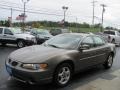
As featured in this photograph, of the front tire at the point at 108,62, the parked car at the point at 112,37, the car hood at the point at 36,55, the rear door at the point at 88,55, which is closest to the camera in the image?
the car hood at the point at 36,55

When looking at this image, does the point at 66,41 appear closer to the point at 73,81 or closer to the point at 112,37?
the point at 73,81

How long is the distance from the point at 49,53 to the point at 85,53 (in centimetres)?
143

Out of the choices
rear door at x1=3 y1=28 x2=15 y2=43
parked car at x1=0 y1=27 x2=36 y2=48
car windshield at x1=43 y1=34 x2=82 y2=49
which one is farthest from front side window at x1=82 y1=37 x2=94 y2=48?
rear door at x1=3 y1=28 x2=15 y2=43

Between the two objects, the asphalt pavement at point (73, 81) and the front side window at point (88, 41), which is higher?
the front side window at point (88, 41)

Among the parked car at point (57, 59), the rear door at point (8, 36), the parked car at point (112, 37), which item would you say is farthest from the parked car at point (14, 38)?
the parked car at point (57, 59)

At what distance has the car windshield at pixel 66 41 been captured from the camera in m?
6.85

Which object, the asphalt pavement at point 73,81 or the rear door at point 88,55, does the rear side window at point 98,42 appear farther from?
the asphalt pavement at point 73,81

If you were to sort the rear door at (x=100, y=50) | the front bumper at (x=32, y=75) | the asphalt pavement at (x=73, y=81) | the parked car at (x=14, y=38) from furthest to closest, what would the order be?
the parked car at (x=14, y=38)
the rear door at (x=100, y=50)
the asphalt pavement at (x=73, y=81)
the front bumper at (x=32, y=75)

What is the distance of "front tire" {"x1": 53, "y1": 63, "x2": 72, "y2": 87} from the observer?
594 cm

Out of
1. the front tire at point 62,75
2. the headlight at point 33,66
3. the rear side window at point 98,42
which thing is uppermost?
the rear side window at point 98,42

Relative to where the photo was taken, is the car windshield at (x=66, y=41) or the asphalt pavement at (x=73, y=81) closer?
the asphalt pavement at (x=73, y=81)

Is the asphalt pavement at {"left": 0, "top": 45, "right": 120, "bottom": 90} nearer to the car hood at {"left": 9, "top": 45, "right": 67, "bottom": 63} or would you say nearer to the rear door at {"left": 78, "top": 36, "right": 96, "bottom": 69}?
the rear door at {"left": 78, "top": 36, "right": 96, "bottom": 69}

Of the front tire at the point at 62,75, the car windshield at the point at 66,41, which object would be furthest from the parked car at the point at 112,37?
the front tire at the point at 62,75

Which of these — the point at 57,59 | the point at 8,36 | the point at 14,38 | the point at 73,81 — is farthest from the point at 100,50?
the point at 8,36
